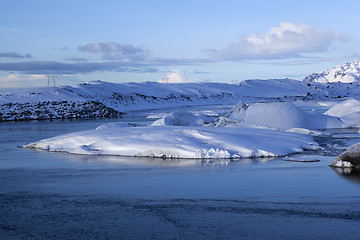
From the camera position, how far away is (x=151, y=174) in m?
11.9

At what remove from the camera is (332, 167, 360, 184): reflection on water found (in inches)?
428

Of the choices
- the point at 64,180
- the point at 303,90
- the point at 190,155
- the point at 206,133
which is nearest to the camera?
the point at 64,180

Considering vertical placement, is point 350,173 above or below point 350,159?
below

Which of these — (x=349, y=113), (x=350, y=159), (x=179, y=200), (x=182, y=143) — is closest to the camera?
(x=179, y=200)

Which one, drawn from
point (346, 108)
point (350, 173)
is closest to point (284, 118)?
point (346, 108)

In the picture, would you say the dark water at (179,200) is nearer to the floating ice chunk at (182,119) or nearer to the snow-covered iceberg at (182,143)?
the snow-covered iceberg at (182,143)

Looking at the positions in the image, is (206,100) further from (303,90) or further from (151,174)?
(151,174)

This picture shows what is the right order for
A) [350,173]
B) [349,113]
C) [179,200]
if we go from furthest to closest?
[349,113] → [350,173] → [179,200]

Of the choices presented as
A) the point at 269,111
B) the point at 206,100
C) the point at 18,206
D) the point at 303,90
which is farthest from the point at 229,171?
the point at 303,90

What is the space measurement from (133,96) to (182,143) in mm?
71054

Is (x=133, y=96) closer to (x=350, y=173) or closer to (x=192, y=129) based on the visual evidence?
(x=192, y=129)

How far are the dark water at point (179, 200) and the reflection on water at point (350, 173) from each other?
4 cm

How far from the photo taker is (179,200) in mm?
8945

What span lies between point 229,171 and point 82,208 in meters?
4.96
